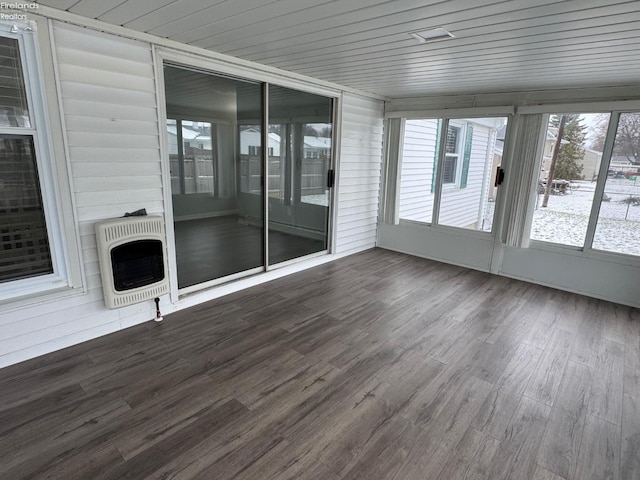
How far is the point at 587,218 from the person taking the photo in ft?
13.8

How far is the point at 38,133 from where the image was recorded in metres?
2.49

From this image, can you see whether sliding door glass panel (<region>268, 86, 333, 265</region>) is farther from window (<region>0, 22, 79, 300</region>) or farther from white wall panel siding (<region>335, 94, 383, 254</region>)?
window (<region>0, 22, 79, 300</region>)

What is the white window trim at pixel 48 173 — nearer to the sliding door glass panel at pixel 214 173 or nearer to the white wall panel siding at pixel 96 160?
the white wall panel siding at pixel 96 160

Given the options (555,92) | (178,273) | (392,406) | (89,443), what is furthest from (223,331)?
(555,92)

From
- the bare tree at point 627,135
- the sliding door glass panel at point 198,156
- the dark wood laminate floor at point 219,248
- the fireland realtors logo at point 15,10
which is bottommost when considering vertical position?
the dark wood laminate floor at point 219,248

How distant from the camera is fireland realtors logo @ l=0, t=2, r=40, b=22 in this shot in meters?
2.19

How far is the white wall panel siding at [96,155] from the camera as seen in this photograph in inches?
101

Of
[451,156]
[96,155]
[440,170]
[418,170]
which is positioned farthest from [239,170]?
[451,156]

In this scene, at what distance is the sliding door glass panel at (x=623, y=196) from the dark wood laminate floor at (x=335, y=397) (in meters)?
0.89

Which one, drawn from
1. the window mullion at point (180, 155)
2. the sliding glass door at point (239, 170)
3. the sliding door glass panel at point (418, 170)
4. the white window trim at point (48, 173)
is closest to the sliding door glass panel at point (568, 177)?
the sliding door glass panel at point (418, 170)

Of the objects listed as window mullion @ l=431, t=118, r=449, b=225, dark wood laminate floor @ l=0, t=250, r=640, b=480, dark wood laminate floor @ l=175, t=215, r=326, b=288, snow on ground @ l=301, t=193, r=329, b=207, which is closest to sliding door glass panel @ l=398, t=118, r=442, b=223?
window mullion @ l=431, t=118, r=449, b=225

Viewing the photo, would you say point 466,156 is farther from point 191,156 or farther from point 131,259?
point 131,259

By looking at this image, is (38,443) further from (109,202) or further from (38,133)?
(38,133)

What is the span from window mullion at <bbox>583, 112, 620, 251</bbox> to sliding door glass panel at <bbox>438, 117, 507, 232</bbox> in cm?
123
